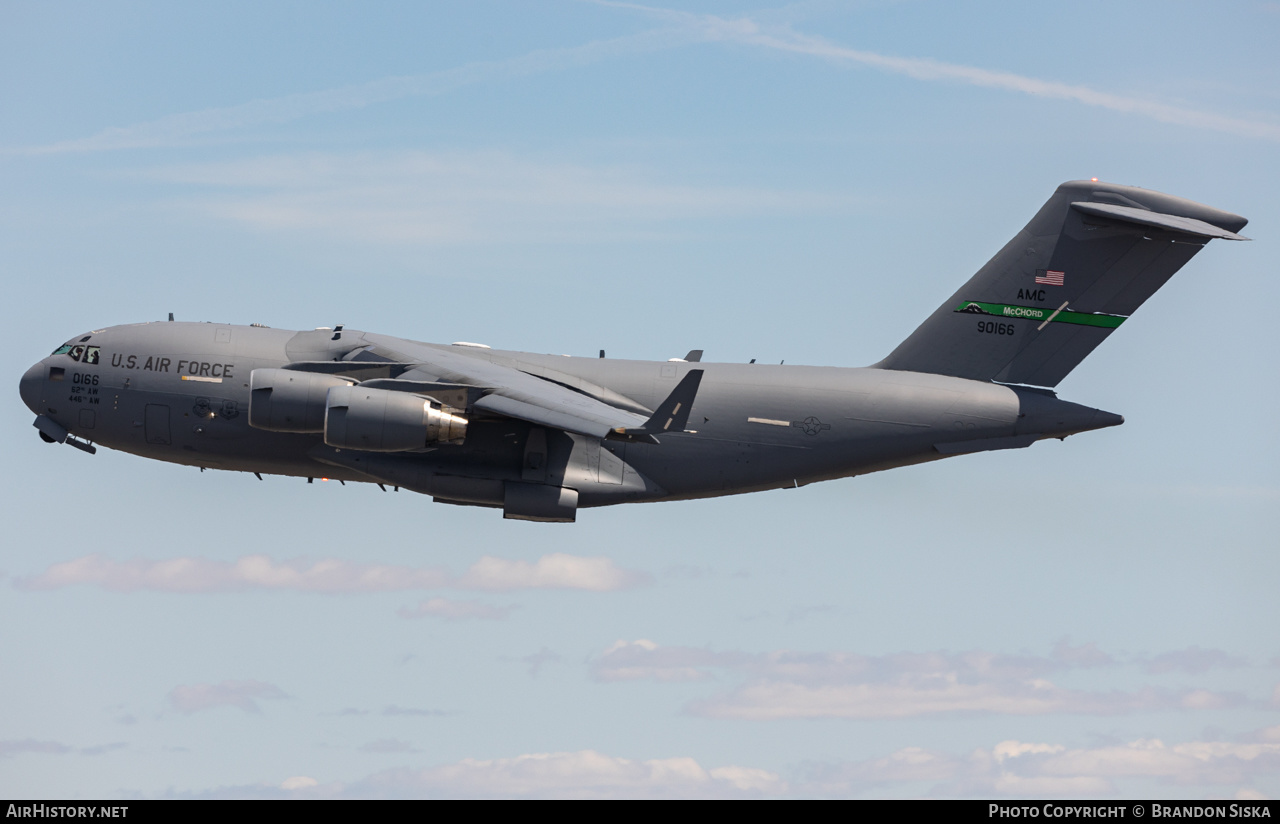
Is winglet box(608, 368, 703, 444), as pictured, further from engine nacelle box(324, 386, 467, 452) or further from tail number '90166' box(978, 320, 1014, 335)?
tail number '90166' box(978, 320, 1014, 335)

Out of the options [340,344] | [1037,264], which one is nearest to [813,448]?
Answer: [1037,264]

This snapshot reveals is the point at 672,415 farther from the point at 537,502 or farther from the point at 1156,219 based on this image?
the point at 1156,219

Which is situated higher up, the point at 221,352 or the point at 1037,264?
the point at 1037,264

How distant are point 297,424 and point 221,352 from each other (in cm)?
190

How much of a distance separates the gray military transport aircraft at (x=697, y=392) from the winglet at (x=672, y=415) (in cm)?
148

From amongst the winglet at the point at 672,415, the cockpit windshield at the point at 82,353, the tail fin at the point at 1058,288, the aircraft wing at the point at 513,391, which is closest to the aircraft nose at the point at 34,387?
the cockpit windshield at the point at 82,353

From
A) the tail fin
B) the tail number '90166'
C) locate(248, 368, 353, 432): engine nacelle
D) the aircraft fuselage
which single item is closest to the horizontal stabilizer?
the tail fin

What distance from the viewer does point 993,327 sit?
1688 cm

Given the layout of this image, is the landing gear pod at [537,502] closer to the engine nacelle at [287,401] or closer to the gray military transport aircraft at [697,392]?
the gray military transport aircraft at [697,392]

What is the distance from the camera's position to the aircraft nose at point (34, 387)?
17031 millimetres

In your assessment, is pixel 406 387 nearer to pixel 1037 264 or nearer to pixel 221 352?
pixel 221 352

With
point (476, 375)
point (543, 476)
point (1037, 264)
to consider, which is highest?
point (1037, 264)

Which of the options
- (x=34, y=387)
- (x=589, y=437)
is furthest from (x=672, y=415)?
(x=34, y=387)

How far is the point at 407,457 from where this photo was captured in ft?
52.9
